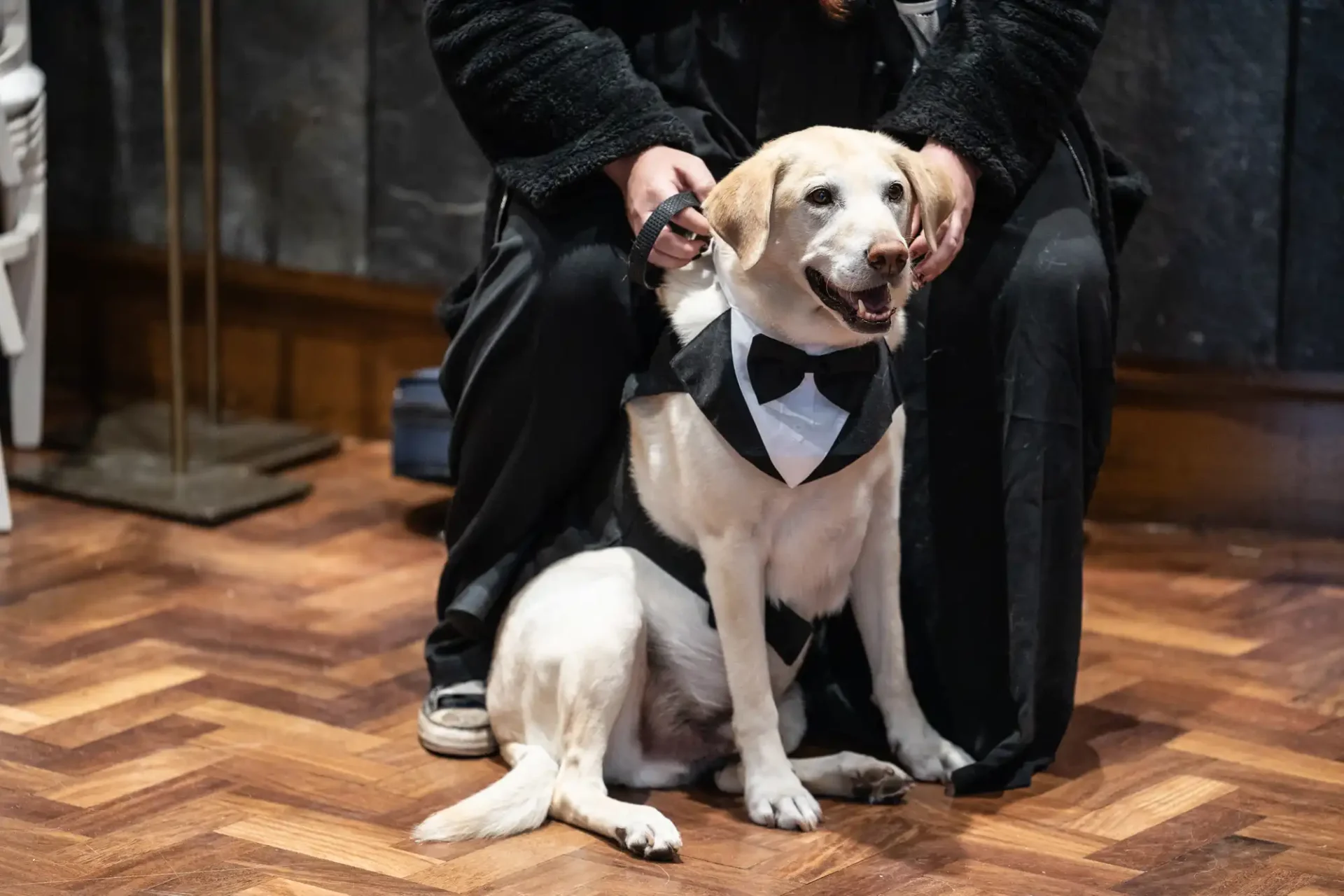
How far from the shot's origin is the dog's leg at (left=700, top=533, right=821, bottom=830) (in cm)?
175

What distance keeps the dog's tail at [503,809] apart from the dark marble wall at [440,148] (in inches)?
55.2

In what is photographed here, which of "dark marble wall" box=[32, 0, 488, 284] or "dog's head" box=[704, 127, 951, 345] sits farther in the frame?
"dark marble wall" box=[32, 0, 488, 284]

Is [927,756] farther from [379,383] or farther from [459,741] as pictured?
[379,383]

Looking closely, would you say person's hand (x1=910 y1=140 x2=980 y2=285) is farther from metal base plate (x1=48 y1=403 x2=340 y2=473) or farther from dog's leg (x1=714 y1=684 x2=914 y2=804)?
metal base plate (x1=48 y1=403 x2=340 y2=473)

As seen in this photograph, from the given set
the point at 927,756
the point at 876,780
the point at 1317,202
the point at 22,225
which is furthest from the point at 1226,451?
the point at 22,225

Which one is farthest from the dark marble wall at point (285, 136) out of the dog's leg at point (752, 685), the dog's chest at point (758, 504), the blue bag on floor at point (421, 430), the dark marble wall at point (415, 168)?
the dog's leg at point (752, 685)

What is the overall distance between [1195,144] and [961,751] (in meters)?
1.20

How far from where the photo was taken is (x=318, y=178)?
3.19 m

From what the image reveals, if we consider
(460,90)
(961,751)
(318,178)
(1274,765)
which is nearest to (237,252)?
(318,178)

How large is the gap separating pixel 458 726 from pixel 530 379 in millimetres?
378

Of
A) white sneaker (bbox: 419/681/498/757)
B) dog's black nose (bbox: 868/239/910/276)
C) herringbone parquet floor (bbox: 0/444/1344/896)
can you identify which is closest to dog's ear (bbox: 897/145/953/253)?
dog's black nose (bbox: 868/239/910/276)

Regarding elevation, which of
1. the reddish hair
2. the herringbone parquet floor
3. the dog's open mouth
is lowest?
the herringbone parquet floor

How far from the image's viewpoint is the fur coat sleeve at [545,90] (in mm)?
1865

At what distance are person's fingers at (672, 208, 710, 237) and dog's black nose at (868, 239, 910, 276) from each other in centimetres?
20
